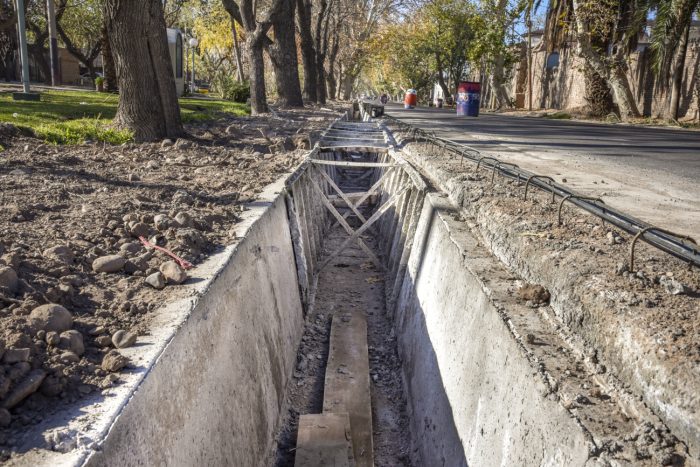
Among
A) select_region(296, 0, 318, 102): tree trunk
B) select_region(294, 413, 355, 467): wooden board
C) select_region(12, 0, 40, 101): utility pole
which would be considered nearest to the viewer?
select_region(294, 413, 355, 467): wooden board

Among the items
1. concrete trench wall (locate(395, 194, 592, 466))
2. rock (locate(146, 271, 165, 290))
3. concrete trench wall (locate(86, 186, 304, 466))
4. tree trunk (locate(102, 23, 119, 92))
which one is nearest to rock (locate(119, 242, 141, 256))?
rock (locate(146, 271, 165, 290))

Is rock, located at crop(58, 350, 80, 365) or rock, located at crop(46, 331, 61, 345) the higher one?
rock, located at crop(46, 331, 61, 345)

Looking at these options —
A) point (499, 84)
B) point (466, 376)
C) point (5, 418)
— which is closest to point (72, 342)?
point (5, 418)

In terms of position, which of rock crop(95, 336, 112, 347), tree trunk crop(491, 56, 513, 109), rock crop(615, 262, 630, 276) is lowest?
rock crop(95, 336, 112, 347)

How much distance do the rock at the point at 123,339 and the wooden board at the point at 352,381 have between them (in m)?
1.90

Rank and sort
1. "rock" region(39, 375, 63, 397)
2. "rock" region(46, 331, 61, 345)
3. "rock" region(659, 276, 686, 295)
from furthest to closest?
"rock" region(659, 276, 686, 295) < "rock" region(46, 331, 61, 345) < "rock" region(39, 375, 63, 397)

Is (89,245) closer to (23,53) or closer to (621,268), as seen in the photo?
(621,268)

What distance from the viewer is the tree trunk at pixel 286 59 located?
18994mm

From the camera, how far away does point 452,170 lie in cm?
670

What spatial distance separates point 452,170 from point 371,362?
2407mm

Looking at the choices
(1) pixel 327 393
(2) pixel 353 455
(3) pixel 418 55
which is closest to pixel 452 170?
(1) pixel 327 393

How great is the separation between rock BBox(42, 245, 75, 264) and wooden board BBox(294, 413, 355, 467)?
1.70m

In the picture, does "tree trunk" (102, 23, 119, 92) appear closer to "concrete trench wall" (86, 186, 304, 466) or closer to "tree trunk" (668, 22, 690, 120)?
"concrete trench wall" (86, 186, 304, 466)

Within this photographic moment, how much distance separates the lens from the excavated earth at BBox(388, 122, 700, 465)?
202 cm
